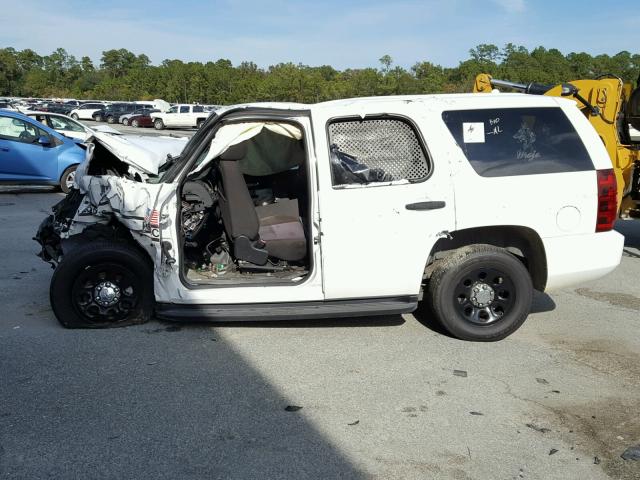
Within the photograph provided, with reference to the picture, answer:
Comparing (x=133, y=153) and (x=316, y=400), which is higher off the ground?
(x=133, y=153)

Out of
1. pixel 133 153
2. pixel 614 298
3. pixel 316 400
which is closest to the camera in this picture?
pixel 316 400

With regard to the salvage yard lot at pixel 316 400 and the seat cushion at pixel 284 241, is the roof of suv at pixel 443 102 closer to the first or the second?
the seat cushion at pixel 284 241


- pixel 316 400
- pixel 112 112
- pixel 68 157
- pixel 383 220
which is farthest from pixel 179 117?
pixel 316 400

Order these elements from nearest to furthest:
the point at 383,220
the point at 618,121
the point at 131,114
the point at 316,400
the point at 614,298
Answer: the point at 316,400 < the point at 383,220 < the point at 614,298 < the point at 618,121 < the point at 131,114

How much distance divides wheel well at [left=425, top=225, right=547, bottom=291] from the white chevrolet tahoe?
4201 cm

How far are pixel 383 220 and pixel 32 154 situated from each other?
10.7 meters

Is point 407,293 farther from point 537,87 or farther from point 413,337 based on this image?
point 537,87

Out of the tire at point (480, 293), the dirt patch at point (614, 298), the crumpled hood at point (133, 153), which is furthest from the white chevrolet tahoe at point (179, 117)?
the tire at point (480, 293)

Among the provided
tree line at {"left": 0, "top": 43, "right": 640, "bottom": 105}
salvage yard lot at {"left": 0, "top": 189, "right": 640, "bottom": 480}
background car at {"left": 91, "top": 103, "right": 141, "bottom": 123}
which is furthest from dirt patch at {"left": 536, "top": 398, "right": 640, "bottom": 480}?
background car at {"left": 91, "top": 103, "right": 141, "bottom": 123}

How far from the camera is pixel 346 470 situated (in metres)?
3.28

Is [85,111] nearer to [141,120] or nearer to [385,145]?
[141,120]

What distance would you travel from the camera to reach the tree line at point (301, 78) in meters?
59.9

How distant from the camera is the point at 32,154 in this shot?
13.1 metres

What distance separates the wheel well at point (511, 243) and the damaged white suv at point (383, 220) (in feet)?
0.04
